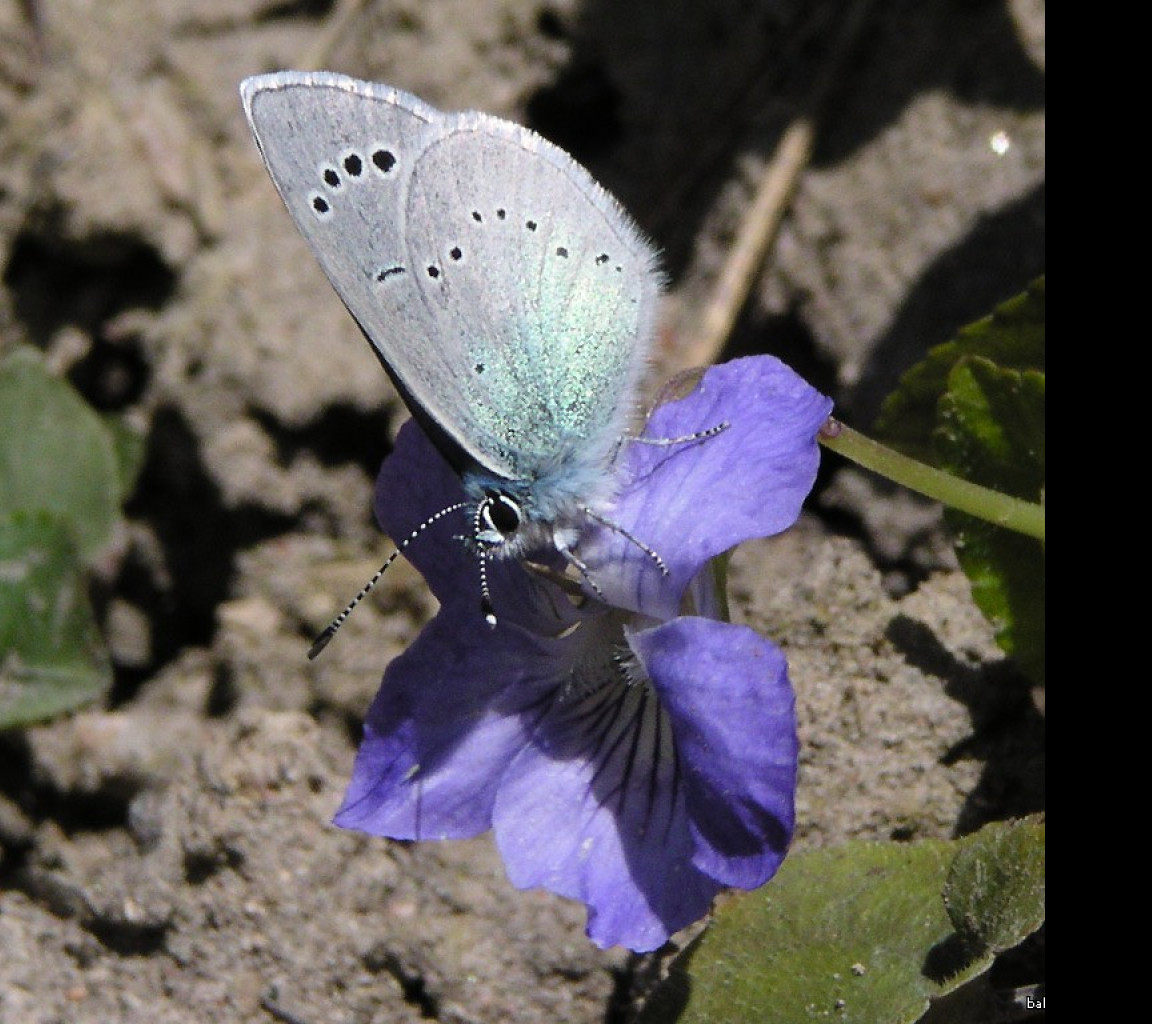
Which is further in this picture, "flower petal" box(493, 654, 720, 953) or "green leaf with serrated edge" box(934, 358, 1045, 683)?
"green leaf with serrated edge" box(934, 358, 1045, 683)

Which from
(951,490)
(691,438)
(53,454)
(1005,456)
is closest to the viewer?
(691,438)

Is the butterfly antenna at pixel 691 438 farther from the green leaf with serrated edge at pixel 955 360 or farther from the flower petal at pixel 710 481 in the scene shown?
the green leaf with serrated edge at pixel 955 360

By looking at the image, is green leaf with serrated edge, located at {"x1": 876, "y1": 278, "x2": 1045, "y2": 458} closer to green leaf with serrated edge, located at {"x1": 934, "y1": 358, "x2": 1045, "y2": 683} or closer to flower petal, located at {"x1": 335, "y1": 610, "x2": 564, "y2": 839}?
green leaf with serrated edge, located at {"x1": 934, "y1": 358, "x2": 1045, "y2": 683}

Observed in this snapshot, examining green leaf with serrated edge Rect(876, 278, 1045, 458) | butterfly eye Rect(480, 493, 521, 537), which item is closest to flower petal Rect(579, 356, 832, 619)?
butterfly eye Rect(480, 493, 521, 537)

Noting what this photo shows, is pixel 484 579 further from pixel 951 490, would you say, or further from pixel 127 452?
pixel 127 452

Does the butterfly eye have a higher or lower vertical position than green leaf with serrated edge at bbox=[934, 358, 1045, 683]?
higher

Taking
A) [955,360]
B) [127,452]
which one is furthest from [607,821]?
[127,452]

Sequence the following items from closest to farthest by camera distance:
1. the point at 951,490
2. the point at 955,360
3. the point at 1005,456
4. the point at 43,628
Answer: the point at 951,490 → the point at 1005,456 → the point at 955,360 → the point at 43,628
